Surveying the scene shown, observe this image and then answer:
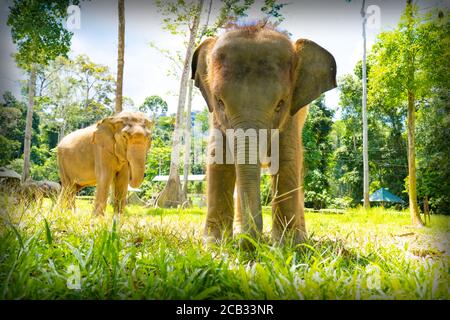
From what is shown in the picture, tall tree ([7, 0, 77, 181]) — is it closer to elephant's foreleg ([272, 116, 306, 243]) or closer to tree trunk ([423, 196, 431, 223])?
elephant's foreleg ([272, 116, 306, 243])

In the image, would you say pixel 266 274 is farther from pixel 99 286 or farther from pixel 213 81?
pixel 213 81

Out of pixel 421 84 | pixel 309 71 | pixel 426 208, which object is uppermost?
pixel 309 71

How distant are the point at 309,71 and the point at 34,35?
1406 millimetres

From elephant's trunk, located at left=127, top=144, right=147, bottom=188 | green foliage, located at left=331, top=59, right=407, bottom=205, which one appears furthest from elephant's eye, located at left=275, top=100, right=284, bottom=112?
elephant's trunk, located at left=127, top=144, right=147, bottom=188

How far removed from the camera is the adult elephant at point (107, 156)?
3.09m

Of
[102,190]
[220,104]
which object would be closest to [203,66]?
[220,104]

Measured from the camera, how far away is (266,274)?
1290mm

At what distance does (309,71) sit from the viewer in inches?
80.0

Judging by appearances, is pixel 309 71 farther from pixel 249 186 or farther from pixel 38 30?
pixel 38 30

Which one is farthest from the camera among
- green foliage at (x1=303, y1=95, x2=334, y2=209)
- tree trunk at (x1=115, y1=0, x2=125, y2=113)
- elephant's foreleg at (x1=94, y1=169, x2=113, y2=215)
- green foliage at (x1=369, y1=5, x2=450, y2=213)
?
elephant's foreleg at (x1=94, y1=169, x2=113, y2=215)

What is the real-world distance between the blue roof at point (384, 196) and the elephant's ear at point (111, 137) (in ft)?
6.89

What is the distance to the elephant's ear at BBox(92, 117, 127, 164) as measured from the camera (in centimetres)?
338

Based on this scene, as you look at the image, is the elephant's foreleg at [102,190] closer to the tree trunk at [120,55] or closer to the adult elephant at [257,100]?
the tree trunk at [120,55]

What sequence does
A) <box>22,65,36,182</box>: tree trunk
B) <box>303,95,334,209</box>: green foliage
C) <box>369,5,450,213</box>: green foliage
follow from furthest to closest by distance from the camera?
<box>303,95,334,209</box>: green foliage
<box>22,65,36,182</box>: tree trunk
<box>369,5,450,213</box>: green foliage
